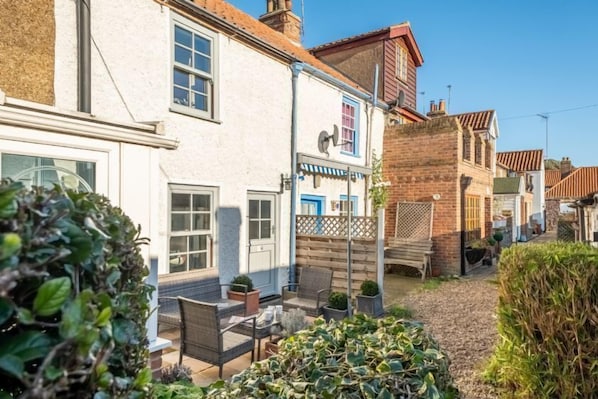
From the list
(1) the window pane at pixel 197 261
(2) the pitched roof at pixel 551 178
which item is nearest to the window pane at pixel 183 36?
(1) the window pane at pixel 197 261

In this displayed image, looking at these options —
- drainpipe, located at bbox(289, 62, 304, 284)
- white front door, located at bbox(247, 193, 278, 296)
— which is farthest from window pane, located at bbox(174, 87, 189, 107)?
drainpipe, located at bbox(289, 62, 304, 284)

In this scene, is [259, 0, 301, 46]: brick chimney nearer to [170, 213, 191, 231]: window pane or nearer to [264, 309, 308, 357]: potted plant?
[170, 213, 191, 231]: window pane

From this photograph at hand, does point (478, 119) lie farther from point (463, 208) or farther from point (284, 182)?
point (284, 182)

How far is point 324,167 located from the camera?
36.2ft

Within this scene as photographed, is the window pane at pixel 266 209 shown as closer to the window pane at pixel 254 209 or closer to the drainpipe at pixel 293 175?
the window pane at pixel 254 209

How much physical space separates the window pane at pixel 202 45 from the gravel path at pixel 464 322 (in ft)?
23.0

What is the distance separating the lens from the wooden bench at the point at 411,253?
12.8 meters

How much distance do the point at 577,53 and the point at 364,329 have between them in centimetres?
2148

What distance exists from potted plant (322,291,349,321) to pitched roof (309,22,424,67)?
39.6ft

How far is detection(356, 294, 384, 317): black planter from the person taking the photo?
808 centimetres

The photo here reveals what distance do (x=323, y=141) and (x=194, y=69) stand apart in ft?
15.8

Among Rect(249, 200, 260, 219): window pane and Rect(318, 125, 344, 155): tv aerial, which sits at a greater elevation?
Rect(318, 125, 344, 155): tv aerial

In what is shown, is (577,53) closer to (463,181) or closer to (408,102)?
(408,102)

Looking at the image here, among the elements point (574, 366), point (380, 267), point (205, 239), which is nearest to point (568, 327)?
point (574, 366)
